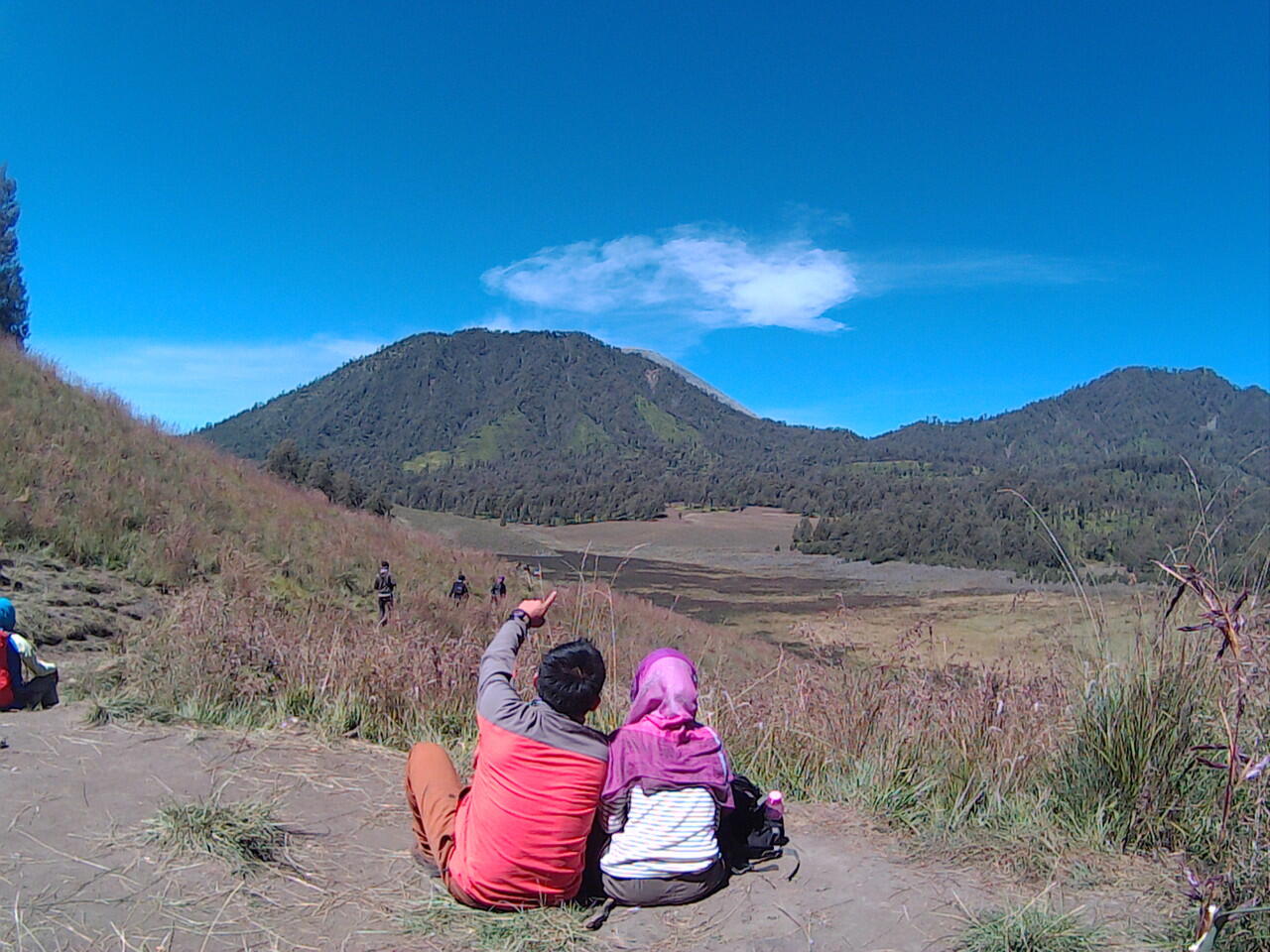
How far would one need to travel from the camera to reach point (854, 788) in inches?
161

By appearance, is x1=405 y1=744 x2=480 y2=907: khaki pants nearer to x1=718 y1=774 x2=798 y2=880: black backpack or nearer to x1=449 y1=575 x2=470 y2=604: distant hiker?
x1=718 y1=774 x2=798 y2=880: black backpack

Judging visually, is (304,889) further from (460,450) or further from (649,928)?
(460,450)

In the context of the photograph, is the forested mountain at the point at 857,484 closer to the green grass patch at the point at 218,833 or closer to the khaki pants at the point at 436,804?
the khaki pants at the point at 436,804

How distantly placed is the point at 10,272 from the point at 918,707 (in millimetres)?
37858

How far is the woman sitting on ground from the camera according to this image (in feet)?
10.1

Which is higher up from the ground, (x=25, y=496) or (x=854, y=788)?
(x=25, y=496)

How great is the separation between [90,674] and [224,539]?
5.84 m

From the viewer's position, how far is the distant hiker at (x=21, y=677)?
4676 mm

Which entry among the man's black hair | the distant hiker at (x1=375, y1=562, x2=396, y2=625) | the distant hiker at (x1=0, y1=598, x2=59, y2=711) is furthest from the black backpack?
the distant hiker at (x1=375, y1=562, x2=396, y2=625)

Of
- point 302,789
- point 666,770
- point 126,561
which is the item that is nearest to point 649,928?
point 666,770

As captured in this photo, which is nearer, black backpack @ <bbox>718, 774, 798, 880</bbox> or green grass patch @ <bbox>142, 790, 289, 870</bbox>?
green grass patch @ <bbox>142, 790, 289, 870</bbox>

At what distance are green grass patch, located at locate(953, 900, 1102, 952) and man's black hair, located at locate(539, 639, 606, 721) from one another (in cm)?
146

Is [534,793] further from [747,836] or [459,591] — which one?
[459,591]

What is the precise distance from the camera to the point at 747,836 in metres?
3.41
